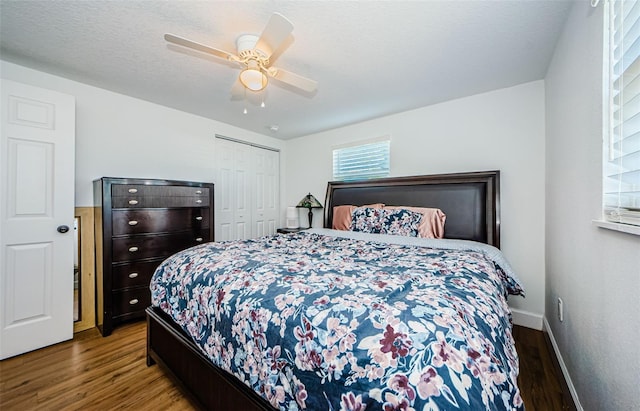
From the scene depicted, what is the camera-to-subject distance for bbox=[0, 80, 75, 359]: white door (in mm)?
1924

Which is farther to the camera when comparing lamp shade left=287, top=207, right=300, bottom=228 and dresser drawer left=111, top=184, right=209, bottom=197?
lamp shade left=287, top=207, right=300, bottom=228

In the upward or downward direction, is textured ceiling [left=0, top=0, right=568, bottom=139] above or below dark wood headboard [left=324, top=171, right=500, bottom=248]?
above

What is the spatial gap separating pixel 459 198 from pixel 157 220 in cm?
317

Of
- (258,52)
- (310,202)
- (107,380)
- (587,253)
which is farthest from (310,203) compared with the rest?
(587,253)

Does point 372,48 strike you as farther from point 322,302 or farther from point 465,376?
point 465,376

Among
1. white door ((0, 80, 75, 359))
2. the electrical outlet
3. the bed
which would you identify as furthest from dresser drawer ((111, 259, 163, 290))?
the electrical outlet

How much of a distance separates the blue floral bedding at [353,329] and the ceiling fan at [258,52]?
1270 mm

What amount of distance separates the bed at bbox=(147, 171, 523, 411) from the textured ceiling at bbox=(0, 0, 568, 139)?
144cm

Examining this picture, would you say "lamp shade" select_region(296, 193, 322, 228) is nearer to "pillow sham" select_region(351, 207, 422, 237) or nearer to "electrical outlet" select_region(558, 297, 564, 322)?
"pillow sham" select_region(351, 207, 422, 237)

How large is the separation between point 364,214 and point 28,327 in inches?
124

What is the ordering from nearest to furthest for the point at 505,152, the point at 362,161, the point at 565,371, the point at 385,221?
the point at 565,371, the point at 505,152, the point at 385,221, the point at 362,161

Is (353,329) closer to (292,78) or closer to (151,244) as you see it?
(292,78)

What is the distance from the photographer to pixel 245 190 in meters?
3.95

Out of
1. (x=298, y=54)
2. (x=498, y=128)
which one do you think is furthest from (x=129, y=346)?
(x=498, y=128)
